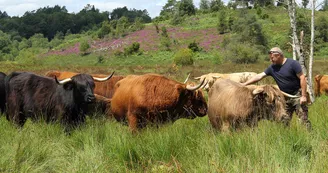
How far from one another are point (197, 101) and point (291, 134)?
2.43m

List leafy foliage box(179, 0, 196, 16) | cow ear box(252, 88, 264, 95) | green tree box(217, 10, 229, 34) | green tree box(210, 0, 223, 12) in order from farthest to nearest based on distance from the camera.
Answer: leafy foliage box(179, 0, 196, 16)
green tree box(210, 0, 223, 12)
green tree box(217, 10, 229, 34)
cow ear box(252, 88, 264, 95)

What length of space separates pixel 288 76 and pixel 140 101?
238cm

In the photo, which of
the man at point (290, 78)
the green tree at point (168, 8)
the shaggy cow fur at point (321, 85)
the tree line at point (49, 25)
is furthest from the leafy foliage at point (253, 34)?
the tree line at point (49, 25)

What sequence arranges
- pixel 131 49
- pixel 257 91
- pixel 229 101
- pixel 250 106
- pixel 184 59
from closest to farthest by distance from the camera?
pixel 257 91
pixel 250 106
pixel 229 101
pixel 184 59
pixel 131 49

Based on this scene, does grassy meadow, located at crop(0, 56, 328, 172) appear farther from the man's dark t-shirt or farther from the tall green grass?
the man's dark t-shirt

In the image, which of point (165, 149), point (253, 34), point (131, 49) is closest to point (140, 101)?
point (165, 149)

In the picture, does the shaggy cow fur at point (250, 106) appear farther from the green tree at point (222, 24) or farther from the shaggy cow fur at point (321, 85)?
the green tree at point (222, 24)

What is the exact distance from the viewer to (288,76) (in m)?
6.31

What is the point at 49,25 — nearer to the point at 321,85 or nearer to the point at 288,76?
the point at 321,85

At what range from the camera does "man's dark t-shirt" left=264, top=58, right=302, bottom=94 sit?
20.5 feet

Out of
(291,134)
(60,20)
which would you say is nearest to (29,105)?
(291,134)

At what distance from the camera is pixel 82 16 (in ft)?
504

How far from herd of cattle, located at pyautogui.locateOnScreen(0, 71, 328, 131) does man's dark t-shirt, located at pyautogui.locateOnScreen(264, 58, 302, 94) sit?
60 centimetres

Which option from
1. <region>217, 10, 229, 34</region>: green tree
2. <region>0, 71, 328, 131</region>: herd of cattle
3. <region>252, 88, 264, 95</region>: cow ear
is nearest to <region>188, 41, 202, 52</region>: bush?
<region>217, 10, 229, 34</region>: green tree
